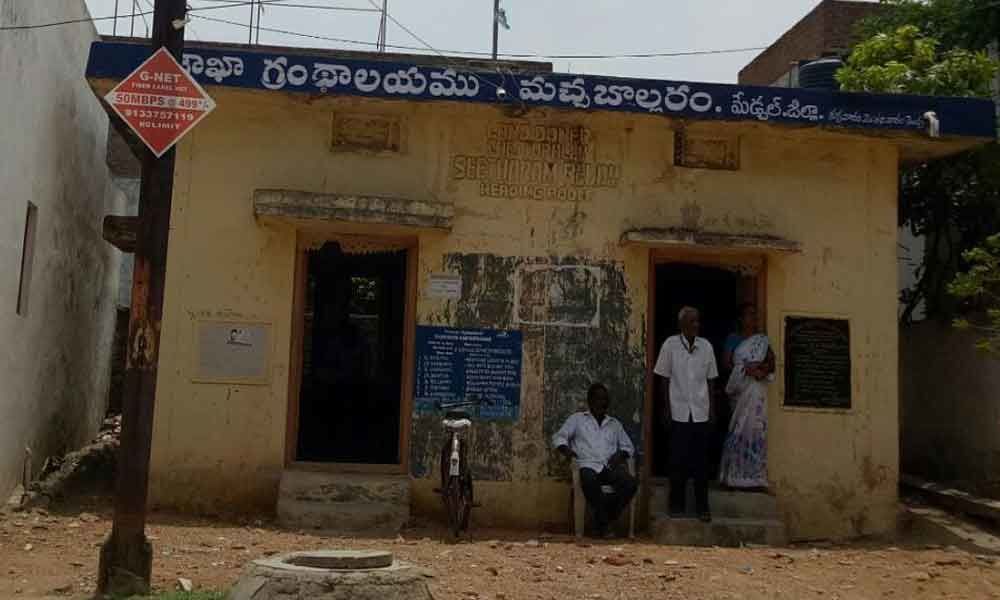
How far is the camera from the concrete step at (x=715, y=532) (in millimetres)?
8641

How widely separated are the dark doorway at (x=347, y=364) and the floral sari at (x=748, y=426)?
389 centimetres

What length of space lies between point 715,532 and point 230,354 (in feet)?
14.1

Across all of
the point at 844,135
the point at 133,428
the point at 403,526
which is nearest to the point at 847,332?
the point at 844,135

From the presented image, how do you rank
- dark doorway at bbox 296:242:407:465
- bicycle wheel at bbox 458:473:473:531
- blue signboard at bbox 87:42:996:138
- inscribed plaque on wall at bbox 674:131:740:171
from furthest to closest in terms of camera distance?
1. dark doorway at bbox 296:242:407:465
2. inscribed plaque on wall at bbox 674:131:740:171
3. blue signboard at bbox 87:42:996:138
4. bicycle wheel at bbox 458:473:473:531

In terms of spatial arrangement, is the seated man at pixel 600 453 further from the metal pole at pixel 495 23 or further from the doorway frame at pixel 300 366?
the metal pole at pixel 495 23

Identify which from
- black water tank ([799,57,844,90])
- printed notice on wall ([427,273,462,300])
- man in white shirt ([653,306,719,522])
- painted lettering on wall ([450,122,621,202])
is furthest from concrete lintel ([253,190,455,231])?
black water tank ([799,57,844,90])

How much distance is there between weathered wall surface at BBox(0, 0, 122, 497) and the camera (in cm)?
811

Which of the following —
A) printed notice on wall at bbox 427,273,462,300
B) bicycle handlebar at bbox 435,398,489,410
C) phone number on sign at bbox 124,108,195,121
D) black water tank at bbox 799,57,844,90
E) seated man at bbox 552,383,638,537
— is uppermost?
black water tank at bbox 799,57,844,90

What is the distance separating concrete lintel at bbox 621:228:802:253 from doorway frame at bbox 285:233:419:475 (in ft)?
6.33

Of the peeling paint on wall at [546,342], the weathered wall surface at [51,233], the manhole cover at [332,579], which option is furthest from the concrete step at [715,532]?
the weathered wall surface at [51,233]

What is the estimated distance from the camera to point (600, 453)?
866 centimetres

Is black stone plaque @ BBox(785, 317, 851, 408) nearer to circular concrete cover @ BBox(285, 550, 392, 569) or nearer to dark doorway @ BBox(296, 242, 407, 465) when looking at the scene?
dark doorway @ BBox(296, 242, 407, 465)

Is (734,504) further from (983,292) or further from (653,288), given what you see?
(983,292)

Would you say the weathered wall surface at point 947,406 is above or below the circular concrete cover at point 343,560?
above
